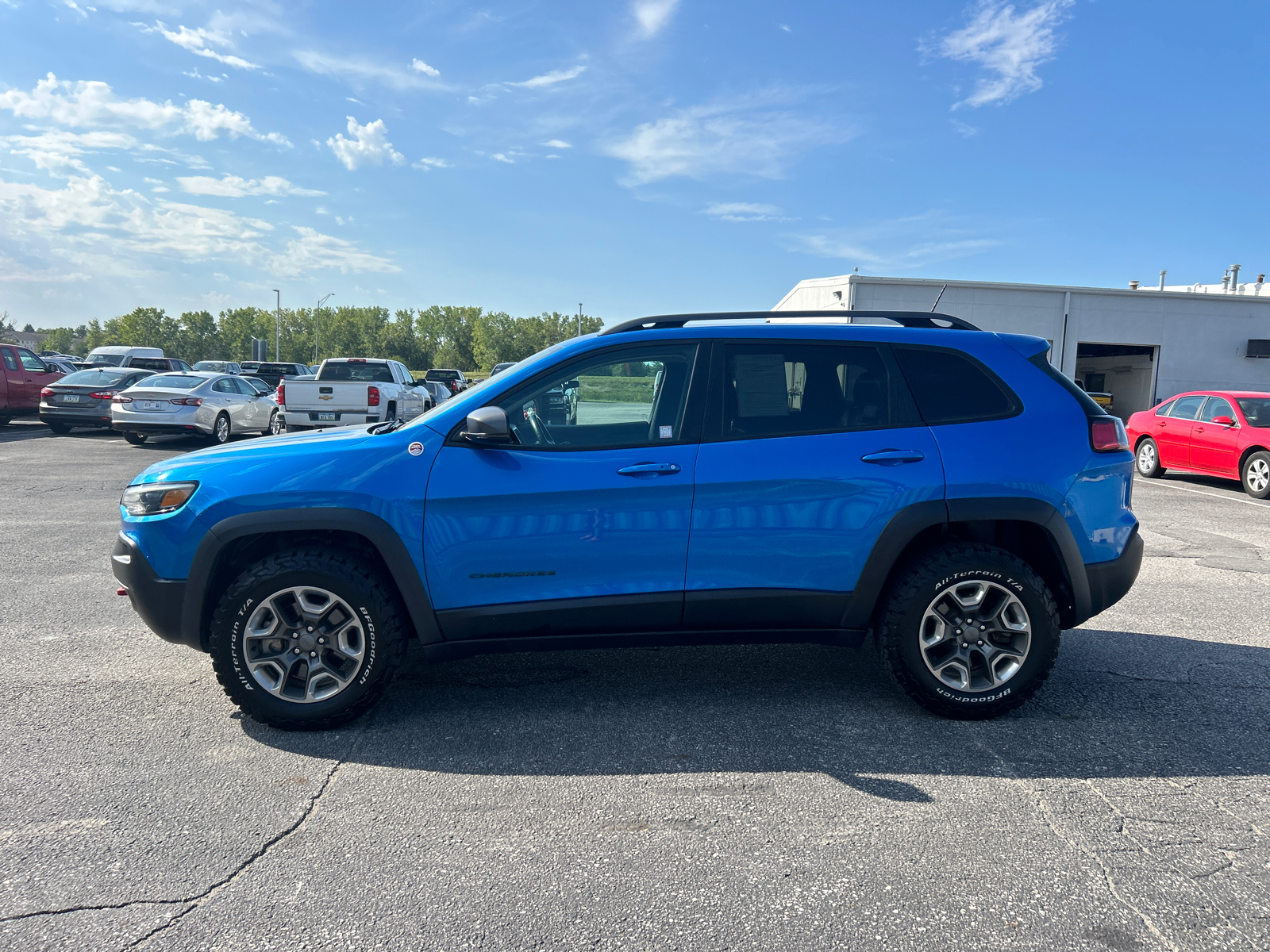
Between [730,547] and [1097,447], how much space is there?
1816mm

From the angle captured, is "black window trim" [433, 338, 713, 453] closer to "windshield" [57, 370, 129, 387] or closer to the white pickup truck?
the white pickup truck

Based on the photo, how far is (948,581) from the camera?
3.79m

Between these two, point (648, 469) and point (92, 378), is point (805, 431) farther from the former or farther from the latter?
point (92, 378)

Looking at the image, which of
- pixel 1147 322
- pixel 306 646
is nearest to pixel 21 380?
pixel 306 646

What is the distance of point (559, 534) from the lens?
3.62 m

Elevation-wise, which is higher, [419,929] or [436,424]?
[436,424]

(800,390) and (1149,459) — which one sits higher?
(800,390)

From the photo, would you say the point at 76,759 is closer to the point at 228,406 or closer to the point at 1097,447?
the point at 1097,447

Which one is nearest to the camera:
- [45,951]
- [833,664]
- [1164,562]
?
[45,951]

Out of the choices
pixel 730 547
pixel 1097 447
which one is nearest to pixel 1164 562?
pixel 1097 447

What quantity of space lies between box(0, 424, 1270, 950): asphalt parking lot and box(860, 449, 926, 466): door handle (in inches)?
46.8

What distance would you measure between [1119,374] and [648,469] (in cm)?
3405

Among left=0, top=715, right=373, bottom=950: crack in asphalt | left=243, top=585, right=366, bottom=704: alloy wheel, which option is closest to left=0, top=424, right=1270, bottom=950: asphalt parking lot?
left=0, top=715, right=373, bottom=950: crack in asphalt

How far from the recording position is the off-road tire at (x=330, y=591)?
11.8 ft
